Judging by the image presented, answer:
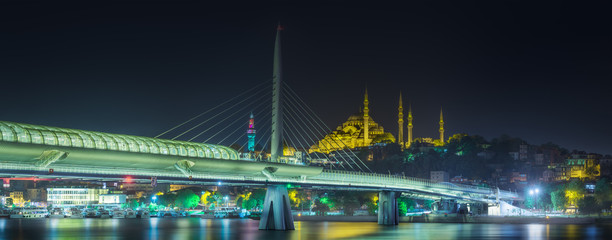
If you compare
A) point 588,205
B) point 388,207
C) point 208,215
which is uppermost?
point 388,207

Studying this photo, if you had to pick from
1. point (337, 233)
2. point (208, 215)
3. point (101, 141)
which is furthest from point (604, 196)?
point (101, 141)

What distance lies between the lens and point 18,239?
7338cm

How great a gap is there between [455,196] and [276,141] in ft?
193

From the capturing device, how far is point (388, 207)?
101000 mm

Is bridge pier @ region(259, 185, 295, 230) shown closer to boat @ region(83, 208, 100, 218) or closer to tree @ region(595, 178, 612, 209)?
tree @ region(595, 178, 612, 209)

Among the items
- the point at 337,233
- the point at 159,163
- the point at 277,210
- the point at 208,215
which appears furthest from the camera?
the point at 208,215

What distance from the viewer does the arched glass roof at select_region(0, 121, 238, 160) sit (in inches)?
1941

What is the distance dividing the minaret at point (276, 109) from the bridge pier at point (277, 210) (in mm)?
3912

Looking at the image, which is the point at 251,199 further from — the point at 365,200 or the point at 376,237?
the point at 376,237

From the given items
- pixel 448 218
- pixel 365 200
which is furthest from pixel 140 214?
pixel 448 218

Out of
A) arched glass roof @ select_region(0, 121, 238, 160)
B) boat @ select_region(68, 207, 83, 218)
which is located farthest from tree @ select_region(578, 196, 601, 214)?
boat @ select_region(68, 207, 83, 218)

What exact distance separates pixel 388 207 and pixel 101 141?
53.3 metres

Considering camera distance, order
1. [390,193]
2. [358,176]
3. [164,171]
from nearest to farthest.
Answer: [164,171], [358,176], [390,193]

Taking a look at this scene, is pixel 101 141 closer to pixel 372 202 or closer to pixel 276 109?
pixel 276 109
